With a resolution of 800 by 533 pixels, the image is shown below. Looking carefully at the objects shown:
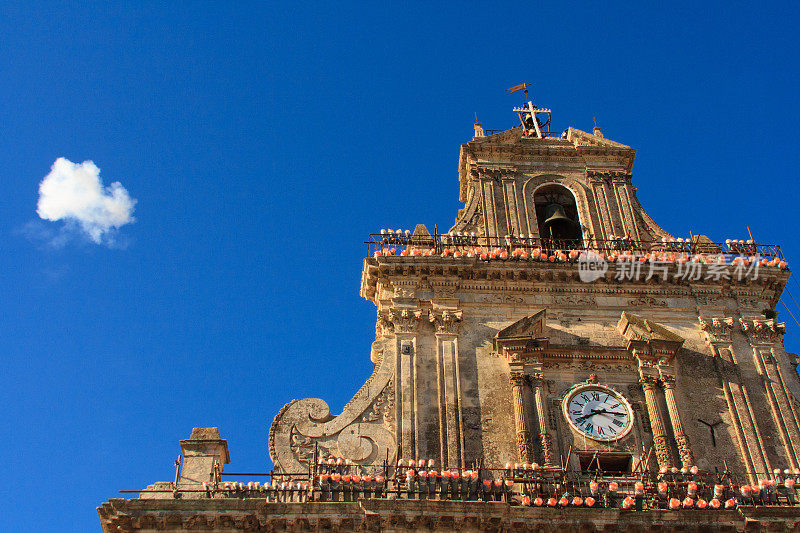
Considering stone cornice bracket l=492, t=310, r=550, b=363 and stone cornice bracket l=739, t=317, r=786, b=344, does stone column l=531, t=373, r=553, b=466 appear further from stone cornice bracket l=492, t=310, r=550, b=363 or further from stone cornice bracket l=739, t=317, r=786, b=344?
stone cornice bracket l=739, t=317, r=786, b=344

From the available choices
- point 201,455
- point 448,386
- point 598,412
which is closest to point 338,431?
point 448,386

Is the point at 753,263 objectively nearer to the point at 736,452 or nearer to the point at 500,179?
the point at 736,452

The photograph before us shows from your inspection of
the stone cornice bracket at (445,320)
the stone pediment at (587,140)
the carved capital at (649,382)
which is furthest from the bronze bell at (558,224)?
the carved capital at (649,382)

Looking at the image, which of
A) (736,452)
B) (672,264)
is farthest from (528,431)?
(672,264)

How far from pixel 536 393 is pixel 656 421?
3.02 m

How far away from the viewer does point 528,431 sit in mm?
21844

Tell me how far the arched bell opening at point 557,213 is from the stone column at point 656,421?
6.45 m

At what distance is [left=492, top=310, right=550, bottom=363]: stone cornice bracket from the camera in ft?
76.7

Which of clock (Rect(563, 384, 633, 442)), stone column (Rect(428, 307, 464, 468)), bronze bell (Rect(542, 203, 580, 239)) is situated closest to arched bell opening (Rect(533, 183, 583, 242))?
bronze bell (Rect(542, 203, 580, 239))

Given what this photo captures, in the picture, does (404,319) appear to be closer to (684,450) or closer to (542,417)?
(542,417)

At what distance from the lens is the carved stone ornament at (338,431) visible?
21953mm

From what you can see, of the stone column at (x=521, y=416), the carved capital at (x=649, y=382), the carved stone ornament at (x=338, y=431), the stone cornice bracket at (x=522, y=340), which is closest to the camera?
the stone column at (x=521, y=416)

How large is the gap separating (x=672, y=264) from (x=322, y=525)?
1278 centimetres

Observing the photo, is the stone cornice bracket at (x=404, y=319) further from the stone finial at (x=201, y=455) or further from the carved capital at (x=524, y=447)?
the stone finial at (x=201, y=455)
